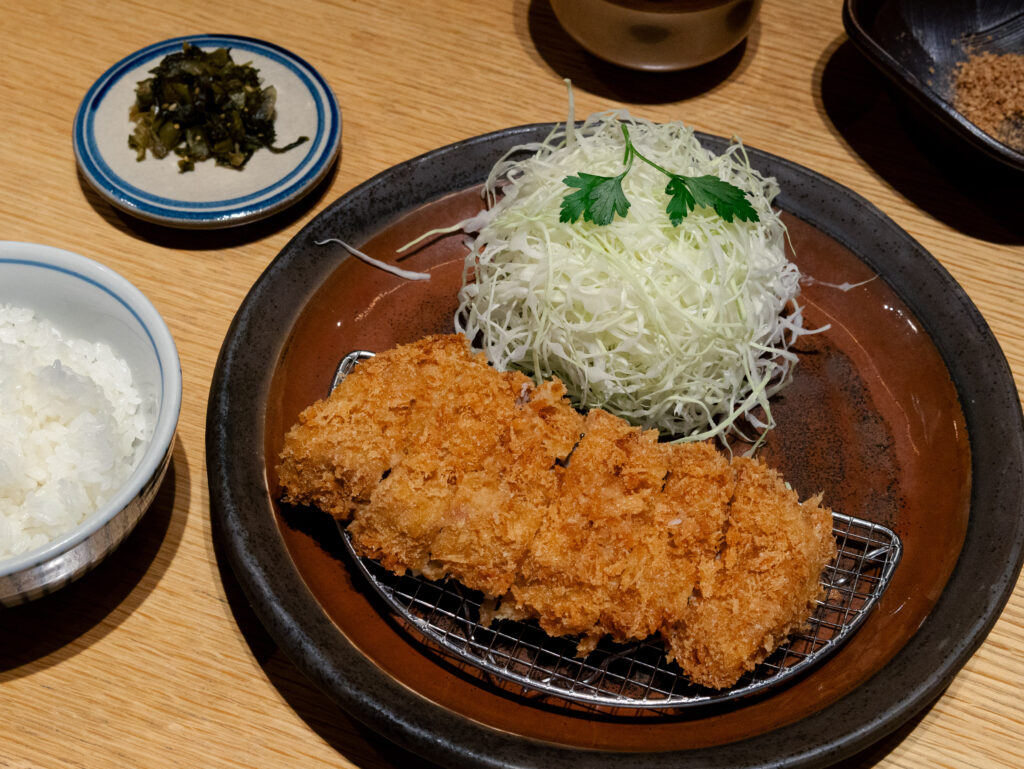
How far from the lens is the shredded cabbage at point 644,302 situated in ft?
8.66

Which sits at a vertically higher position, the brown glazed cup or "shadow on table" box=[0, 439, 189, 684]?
the brown glazed cup

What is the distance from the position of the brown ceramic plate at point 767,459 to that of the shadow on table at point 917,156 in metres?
0.54

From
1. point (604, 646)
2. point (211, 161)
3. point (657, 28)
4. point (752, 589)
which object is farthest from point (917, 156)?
point (211, 161)

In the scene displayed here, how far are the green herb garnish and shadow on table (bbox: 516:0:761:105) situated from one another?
121 cm

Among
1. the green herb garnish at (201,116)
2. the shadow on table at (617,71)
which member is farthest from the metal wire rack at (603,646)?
the shadow on table at (617,71)

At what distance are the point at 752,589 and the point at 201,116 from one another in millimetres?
2513

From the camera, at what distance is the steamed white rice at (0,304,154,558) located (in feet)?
6.75

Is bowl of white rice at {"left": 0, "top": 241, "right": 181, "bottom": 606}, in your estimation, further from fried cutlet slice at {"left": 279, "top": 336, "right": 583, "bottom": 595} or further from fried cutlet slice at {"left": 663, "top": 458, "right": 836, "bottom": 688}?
fried cutlet slice at {"left": 663, "top": 458, "right": 836, "bottom": 688}

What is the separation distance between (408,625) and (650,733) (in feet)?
2.13

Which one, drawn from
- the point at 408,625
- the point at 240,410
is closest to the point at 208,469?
the point at 240,410

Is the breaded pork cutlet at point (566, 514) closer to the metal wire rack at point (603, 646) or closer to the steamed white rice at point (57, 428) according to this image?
the metal wire rack at point (603, 646)

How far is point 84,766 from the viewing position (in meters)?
2.06

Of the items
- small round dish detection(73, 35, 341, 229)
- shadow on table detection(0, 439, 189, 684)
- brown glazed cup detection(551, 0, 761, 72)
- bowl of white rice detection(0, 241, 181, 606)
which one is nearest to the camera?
bowl of white rice detection(0, 241, 181, 606)

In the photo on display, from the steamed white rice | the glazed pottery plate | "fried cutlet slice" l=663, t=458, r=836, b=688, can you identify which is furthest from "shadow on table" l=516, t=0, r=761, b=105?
the steamed white rice
